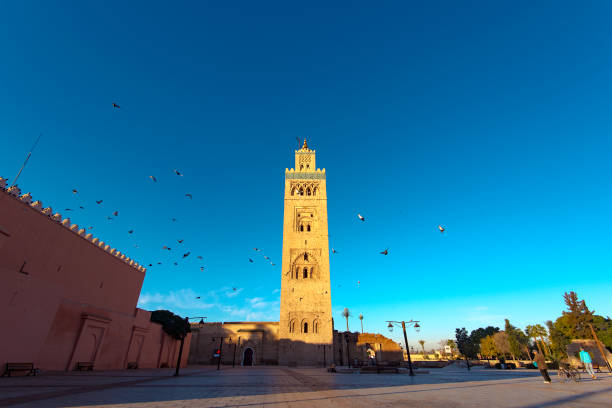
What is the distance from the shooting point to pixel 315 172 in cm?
4212

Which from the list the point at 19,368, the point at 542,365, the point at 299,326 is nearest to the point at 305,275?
the point at 299,326

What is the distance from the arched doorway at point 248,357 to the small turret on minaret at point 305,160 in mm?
25841

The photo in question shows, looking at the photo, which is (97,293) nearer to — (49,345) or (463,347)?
(49,345)

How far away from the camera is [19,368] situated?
11.7 metres

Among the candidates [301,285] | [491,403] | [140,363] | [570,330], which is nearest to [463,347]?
[570,330]

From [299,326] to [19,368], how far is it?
24024 millimetres

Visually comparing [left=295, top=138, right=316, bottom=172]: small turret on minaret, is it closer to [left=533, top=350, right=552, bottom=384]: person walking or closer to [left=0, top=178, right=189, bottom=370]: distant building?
[left=0, top=178, right=189, bottom=370]: distant building

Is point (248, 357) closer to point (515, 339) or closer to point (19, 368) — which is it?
point (19, 368)

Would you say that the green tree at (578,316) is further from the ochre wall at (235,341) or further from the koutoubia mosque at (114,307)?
the ochre wall at (235,341)

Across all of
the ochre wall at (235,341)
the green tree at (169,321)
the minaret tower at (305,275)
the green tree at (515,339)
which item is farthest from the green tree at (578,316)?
the green tree at (169,321)

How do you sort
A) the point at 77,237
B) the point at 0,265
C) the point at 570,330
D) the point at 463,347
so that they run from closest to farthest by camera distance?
the point at 0,265
the point at 77,237
the point at 570,330
the point at 463,347

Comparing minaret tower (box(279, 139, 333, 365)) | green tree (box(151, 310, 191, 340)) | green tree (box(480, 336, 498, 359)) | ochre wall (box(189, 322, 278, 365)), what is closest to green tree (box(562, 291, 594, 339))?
green tree (box(480, 336, 498, 359))

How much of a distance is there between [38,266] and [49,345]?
4.05 m

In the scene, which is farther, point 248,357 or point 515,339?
point 515,339
